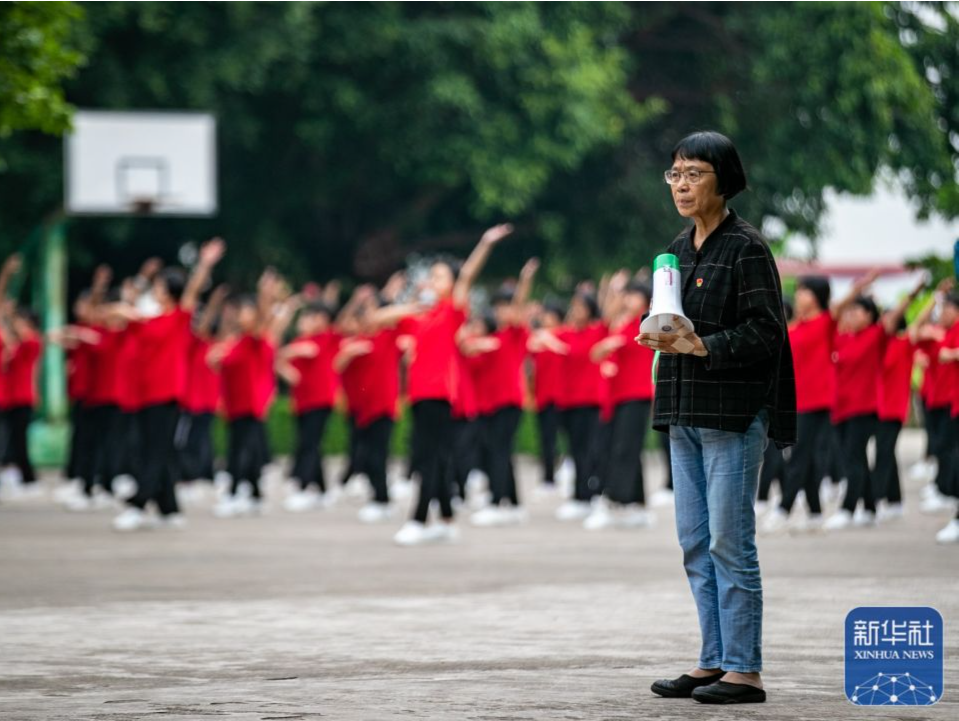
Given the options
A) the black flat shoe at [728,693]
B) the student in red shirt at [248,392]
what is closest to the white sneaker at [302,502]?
the student in red shirt at [248,392]

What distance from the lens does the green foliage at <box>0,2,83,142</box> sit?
15.3 m

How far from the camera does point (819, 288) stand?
1431 centimetres

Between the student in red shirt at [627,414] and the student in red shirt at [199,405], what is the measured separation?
194 inches

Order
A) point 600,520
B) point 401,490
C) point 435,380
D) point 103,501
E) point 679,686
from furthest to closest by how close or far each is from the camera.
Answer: point 401,490 < point 103,501 < point 600,520 < point 435,380 < point 679,686

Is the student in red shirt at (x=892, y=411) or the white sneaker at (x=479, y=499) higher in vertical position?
the student in red shirt at (x=892, y=411)

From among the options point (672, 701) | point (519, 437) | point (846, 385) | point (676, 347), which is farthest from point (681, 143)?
point (519, 437)

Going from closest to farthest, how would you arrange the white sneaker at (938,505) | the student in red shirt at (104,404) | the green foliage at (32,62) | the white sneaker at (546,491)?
the green foliage at (32,62)
the white sneaker at (938,505)
the student in red shirt at (104,404)
the white sneaker at (546,491)

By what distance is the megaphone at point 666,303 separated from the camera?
6.51m

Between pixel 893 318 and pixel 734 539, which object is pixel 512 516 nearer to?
pixel 893 318

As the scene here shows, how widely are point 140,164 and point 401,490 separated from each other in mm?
7903

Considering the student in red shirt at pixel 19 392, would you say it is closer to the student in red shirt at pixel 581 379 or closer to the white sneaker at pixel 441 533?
the student in red shirt at pixel 581 379

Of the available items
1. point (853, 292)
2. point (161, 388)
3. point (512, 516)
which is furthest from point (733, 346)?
point (512, 516)

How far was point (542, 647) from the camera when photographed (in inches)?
321

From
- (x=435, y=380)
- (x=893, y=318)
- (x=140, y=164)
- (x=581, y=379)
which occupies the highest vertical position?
(x=140, y=164)
